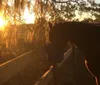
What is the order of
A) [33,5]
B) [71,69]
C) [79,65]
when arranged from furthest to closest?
[79,65], [71,69], [33,5]

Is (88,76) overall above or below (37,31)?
below

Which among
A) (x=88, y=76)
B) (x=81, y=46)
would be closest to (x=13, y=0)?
(x=81, y=46)

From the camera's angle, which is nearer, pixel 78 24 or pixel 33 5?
pixel 78 24

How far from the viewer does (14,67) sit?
4.12 meters

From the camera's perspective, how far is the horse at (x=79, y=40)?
4562 millimetres

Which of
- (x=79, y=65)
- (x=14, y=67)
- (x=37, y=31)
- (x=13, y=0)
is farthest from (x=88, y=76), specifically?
(x=14, y=67)

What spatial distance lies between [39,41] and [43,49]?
0.47 meters

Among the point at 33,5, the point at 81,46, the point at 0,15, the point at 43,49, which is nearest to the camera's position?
the point at 81,46

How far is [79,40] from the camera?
475 centimetres

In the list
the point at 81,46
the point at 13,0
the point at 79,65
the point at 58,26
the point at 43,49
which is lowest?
the point at 79,65

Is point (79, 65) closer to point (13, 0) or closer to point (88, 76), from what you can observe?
point (88, 76)

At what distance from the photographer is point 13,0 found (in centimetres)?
645

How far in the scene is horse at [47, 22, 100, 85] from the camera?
456 cm

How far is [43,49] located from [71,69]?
295cm
